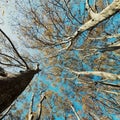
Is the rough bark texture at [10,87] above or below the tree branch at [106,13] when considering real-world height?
below

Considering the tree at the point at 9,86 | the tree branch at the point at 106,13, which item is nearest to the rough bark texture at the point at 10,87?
the tree at the point at 9,86

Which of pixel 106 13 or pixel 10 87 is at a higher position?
pixel 106 13

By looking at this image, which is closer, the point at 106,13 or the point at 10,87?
the point at 10,87

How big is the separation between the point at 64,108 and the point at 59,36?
494 cm

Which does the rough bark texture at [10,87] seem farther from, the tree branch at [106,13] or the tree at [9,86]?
the tree branch at [106,13]

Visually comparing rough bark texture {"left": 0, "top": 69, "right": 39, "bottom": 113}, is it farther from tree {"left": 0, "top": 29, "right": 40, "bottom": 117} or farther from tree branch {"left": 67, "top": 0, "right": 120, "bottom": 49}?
tree branch {"left": 67, "top": 0, "right": 120, "bottom": 49}

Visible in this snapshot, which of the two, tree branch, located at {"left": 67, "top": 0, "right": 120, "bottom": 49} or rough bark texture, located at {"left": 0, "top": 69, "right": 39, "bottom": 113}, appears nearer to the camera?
rough bark texture, located at {"left": 0, "top": 69, "right": 39, "bottom": 113}

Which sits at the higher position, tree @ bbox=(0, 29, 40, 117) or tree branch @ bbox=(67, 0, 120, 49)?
tree branch @ bbox=(67, 0, 120, 49)

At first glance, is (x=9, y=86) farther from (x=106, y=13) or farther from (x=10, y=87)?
(x=106, y=13)

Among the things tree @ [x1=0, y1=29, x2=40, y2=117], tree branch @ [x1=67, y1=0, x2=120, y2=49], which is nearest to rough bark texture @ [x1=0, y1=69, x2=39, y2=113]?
tree @ [x1=0, y1=29, x2=40, y2=117]

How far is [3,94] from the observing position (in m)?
2.71

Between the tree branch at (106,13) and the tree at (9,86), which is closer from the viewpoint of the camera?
the tree at (9,86)

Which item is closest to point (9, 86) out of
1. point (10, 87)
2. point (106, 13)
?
point (10, 87)

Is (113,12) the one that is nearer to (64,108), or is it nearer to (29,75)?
(29,75)
